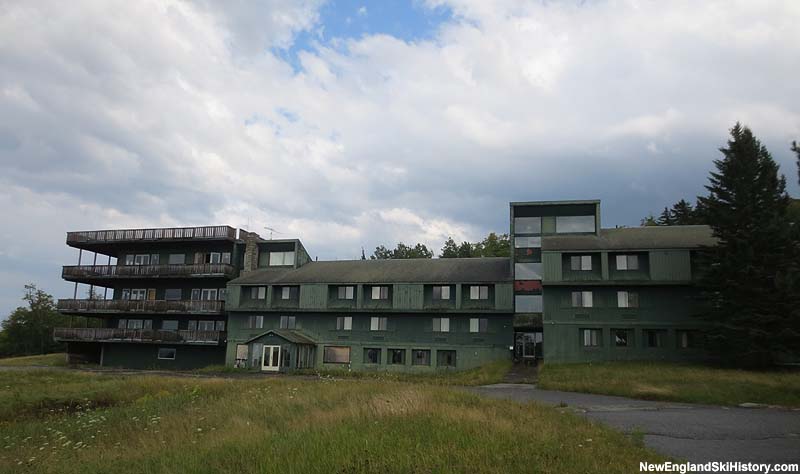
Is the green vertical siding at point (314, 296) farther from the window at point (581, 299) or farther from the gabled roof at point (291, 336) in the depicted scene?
the window at point (581, 299)

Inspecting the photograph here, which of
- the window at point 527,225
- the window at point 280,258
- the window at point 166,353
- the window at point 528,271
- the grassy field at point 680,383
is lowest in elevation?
the window at point 166,353

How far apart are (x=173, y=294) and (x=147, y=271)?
3166mm

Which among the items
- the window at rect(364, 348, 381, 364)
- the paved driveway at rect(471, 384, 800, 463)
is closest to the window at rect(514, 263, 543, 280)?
the window at rect(364, 348, 381, 364)

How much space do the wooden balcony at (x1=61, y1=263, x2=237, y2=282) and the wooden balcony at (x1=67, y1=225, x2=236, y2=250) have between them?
234 centimetres

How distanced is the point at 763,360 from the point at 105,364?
2031 inches

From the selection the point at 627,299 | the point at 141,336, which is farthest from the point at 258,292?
the point at 627,299

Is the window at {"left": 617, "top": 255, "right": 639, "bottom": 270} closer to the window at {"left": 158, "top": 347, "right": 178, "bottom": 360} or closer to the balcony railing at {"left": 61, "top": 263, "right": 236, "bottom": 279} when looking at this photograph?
the balcony railing at {"left": 61, "top": 263, "right": 236, "bottom": 279}

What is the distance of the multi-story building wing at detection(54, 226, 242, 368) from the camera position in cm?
5169

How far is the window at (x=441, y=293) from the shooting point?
45.3 meters

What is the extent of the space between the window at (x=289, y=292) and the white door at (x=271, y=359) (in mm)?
5419

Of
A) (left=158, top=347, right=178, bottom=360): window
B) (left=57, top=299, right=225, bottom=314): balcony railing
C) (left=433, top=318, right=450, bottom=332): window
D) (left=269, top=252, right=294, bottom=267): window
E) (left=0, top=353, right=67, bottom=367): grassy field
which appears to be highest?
(left=269, top=252, right=294, bottom=267): window

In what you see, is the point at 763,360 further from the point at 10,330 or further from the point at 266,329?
the point at 10,330

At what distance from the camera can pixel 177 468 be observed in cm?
1037

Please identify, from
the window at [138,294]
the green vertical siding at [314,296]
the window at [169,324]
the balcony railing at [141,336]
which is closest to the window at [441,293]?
the green vertical siding at [314,296]
